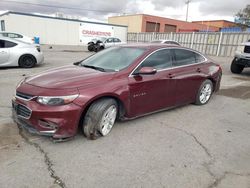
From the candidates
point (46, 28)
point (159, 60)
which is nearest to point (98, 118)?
point (159, 60)

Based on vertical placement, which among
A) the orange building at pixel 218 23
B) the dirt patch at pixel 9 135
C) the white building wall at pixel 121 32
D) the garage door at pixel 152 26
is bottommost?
the dirt patch at pixel 9 135

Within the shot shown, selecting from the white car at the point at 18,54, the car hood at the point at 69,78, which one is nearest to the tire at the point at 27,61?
the white car at the point at 18,54

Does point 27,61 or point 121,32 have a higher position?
point 121,32

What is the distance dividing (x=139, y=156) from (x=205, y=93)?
313 cm

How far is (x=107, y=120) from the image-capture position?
11.4 feet

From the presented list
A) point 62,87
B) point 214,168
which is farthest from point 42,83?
point 214,168

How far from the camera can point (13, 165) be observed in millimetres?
2695

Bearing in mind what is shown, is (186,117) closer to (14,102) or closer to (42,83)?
(42,83)

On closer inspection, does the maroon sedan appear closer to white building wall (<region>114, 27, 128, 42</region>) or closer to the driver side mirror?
the driver side mirror

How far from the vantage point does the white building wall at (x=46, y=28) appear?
1048 inches

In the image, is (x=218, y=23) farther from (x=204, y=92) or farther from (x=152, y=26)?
(x=204, y=92)

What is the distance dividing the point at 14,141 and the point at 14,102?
59 cm

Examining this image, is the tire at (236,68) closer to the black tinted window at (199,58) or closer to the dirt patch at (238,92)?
the dirt patch at (238,92)

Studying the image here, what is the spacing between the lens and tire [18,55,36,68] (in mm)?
9391
